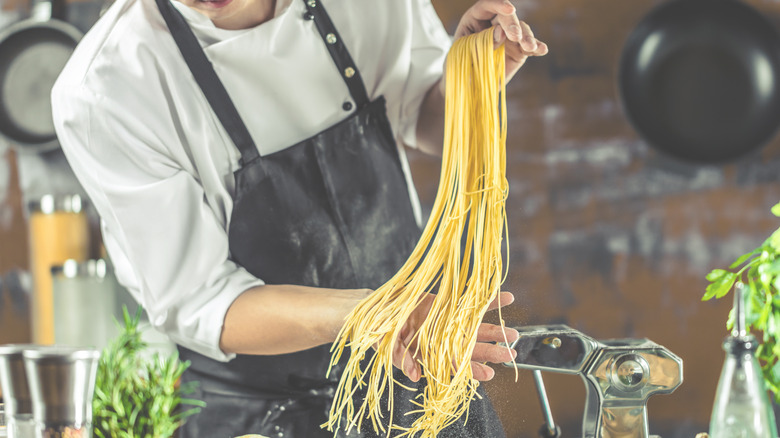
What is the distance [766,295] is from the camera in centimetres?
79

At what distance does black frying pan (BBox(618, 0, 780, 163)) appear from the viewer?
1.47 metres

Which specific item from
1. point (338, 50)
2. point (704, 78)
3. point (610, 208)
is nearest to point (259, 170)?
point (338, 50)

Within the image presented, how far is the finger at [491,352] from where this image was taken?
82 centimetres

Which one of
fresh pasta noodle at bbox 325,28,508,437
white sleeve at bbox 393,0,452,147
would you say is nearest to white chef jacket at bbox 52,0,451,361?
white sleeve at bbox 393,0,452,147

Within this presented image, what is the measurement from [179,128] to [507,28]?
472 mm

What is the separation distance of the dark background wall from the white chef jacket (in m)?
0.48

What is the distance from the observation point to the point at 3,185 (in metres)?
1.32

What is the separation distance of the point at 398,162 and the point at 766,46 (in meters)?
0.95

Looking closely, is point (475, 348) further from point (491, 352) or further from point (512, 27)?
point (512, 27)

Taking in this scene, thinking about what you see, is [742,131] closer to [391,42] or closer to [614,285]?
[614,285]

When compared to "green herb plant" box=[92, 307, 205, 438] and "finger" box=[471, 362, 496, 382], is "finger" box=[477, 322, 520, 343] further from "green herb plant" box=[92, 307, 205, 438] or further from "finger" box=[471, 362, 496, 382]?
"green herb plant" box=[92, 307, 205, 438]

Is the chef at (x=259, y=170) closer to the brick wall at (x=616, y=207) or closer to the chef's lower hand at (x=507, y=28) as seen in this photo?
the chef's lower hand at (x=507, y=28)

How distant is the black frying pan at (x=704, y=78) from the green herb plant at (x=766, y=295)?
0.74 meters

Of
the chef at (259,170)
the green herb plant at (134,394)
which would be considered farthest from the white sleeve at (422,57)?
the green herb plant at (134,394)
